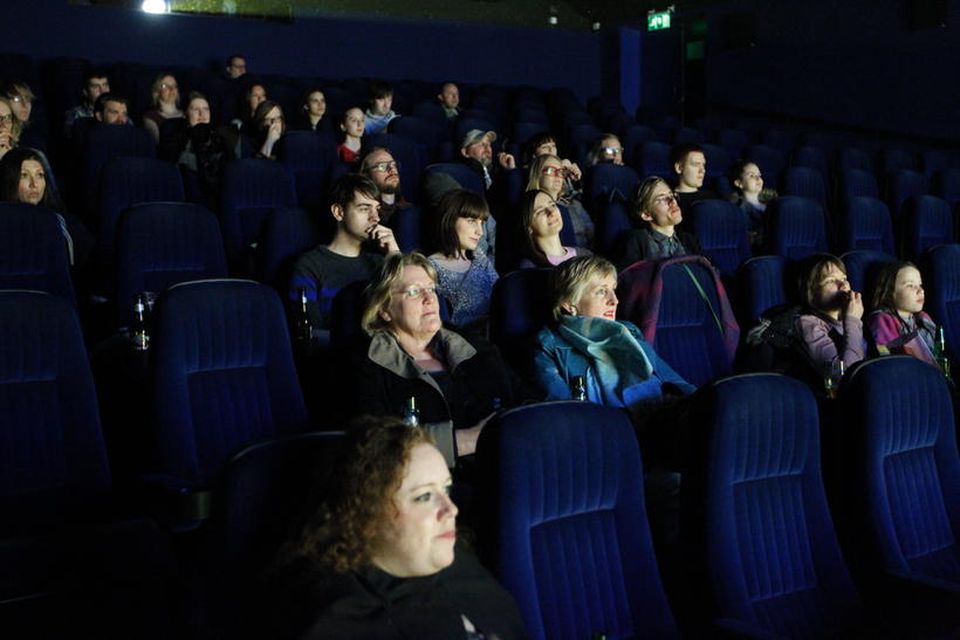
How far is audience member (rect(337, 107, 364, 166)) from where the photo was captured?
620 centimetres

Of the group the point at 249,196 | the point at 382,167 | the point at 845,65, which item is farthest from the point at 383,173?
the point at 845,65

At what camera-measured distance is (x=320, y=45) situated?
33.4 ft

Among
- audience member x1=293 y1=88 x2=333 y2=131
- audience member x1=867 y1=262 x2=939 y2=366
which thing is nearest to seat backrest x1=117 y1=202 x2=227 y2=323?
audience member x1=867 y1=262 x2=939 y2=366

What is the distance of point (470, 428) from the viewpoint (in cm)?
287

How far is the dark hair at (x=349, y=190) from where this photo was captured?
12.8 feet

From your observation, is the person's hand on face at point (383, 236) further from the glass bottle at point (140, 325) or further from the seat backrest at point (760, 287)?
the seat backrest at point (760, 287)

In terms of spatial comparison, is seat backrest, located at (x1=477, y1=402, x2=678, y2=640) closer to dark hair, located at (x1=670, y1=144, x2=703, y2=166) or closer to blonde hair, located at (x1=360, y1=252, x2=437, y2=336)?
blonde hair, located at (x1=360, y1=252, x2=437, y2=336)

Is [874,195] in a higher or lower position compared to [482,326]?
higher

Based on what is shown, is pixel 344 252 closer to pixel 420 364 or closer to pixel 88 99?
pixel 420 364

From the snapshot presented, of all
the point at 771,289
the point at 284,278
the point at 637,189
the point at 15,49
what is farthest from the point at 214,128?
the point at 15,49

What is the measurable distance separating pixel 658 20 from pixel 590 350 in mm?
9845

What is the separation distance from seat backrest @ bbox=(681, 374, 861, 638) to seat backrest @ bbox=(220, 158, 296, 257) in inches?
113

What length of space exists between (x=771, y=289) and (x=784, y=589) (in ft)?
6.69

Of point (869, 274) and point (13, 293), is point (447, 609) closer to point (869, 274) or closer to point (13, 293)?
point (13, 293)
